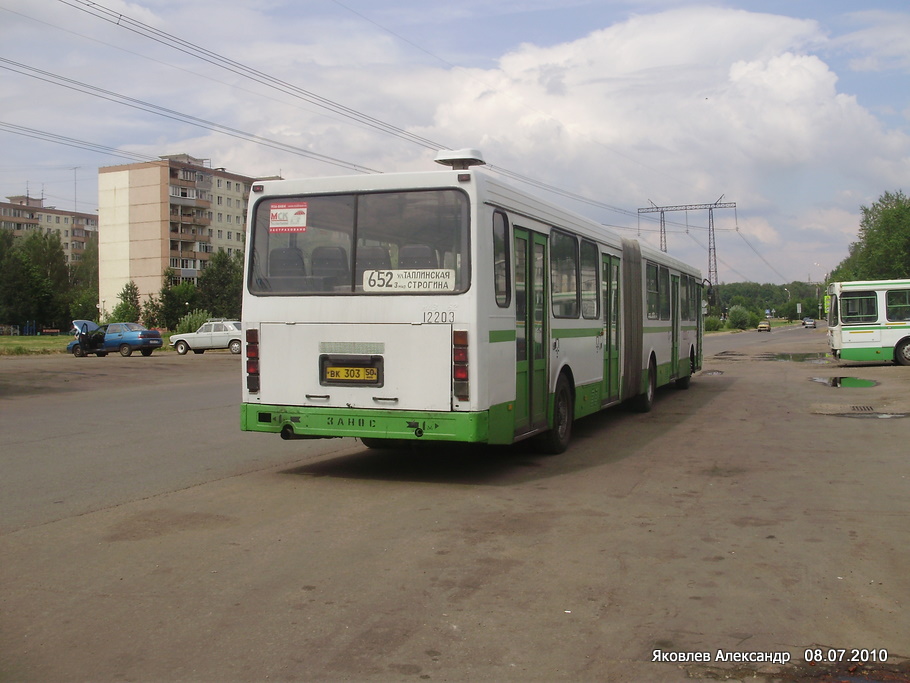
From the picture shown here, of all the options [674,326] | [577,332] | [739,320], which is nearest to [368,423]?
[577,332]

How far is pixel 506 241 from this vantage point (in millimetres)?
8945

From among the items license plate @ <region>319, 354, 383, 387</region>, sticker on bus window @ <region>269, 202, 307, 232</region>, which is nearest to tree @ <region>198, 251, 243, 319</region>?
sticker on bus window @ <region>269, 202, 307, 232</region>

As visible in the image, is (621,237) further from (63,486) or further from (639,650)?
(639,650)

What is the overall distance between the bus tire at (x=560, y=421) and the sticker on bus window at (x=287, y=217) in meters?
3.56

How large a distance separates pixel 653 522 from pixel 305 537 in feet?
9.02

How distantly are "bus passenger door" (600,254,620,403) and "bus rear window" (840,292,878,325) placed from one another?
17754 millimetres

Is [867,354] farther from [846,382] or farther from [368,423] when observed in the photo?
[368,423]

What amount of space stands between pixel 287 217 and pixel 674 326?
11.5 m

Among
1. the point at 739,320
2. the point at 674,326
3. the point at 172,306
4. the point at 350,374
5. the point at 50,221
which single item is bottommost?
the point at 350,374

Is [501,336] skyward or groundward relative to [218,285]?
groundward

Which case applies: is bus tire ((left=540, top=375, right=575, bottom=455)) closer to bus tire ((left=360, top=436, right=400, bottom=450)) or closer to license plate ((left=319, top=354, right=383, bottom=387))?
bus tire ((left=360, top=436, right=400, bottom=450))

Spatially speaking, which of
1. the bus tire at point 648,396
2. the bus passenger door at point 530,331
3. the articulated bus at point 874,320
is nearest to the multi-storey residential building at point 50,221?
the articulated bus at point 874,320

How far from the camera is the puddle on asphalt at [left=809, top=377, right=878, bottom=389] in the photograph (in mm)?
20847

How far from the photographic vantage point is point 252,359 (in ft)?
29.8
